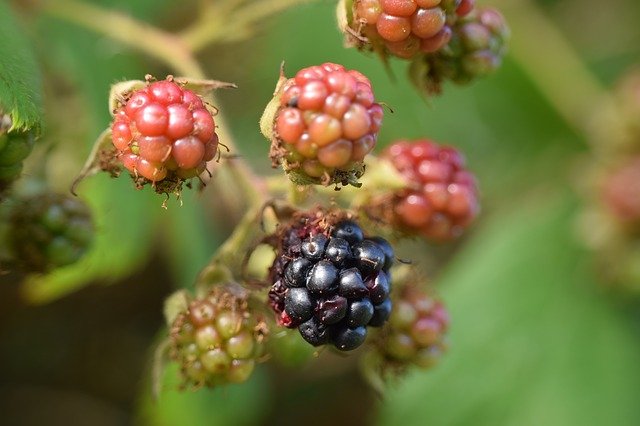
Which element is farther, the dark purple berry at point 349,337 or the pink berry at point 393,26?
the pink berry at point 393,26

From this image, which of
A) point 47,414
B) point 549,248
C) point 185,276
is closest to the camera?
point 185,276

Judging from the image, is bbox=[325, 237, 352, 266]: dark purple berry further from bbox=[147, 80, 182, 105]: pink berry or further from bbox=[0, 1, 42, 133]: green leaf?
bbox=[0, 1, 42, 133]: green leaf

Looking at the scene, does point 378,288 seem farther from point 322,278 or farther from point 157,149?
point 157,149

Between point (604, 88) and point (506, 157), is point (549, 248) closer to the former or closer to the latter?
point (506, 157)

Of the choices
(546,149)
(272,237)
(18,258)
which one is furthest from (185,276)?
(546,149)

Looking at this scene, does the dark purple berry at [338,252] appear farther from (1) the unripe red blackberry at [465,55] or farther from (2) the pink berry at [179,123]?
(1) the unripe red blackberry at [465,55]

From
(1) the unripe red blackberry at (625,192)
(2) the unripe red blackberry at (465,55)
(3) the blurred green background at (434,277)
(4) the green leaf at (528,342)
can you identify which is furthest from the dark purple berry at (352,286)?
Answer: (1) the unripe red blackberry at (625,192)
